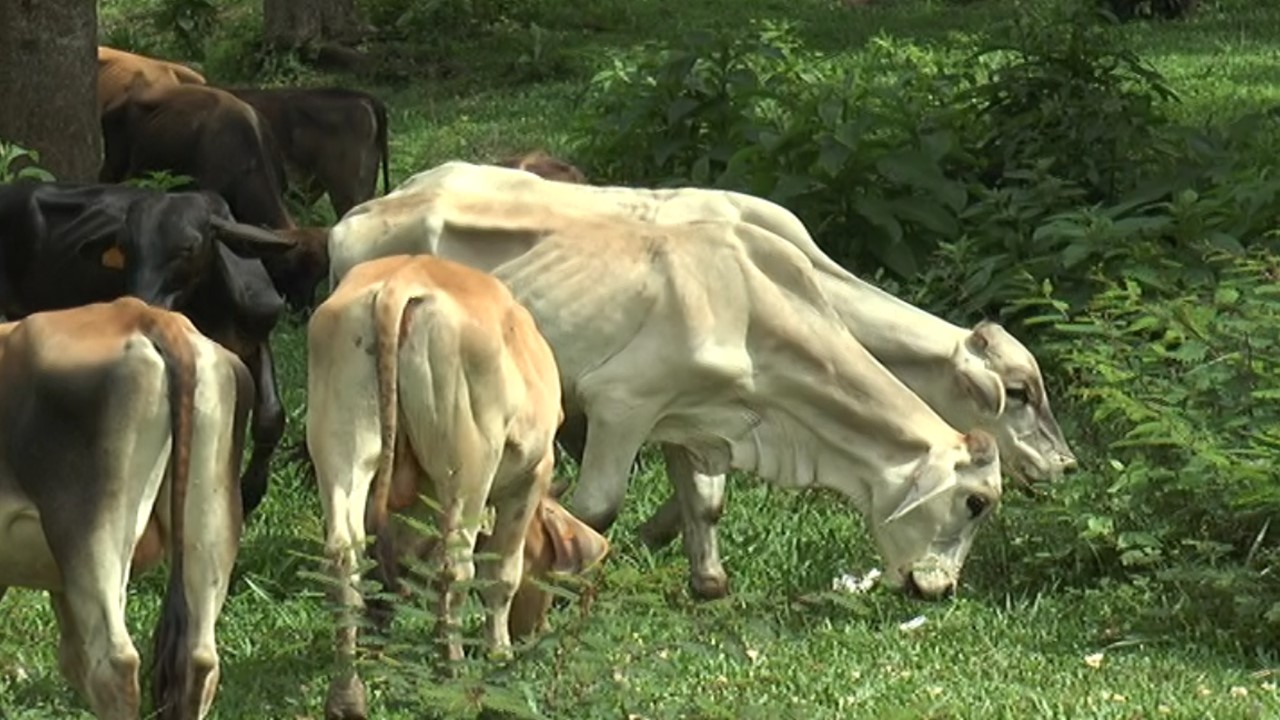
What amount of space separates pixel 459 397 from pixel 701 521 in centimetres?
186

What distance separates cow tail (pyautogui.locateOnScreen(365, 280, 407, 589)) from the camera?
7656 millimetres

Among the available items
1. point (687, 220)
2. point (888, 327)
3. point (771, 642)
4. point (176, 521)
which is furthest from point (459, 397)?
point (888, 327)

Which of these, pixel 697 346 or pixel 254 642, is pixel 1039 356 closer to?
pixel 697 346

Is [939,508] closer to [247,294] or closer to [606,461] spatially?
[606,461]

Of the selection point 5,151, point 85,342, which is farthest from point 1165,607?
point 5,151

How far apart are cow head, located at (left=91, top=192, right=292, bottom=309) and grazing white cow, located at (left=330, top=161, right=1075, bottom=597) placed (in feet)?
1.34

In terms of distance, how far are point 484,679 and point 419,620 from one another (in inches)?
9.3

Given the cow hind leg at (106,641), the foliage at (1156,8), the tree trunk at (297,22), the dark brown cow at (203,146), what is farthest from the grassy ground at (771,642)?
the foliage at (1156,8)

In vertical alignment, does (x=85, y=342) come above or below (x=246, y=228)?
above

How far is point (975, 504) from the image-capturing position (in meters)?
9.48

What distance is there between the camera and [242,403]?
7.25 meters

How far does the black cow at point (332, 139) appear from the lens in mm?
15398

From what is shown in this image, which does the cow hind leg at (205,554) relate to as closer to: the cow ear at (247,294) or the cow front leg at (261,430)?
the cow front leg at (261,430)

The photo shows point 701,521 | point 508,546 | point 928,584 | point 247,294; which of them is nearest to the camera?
point 508,546
